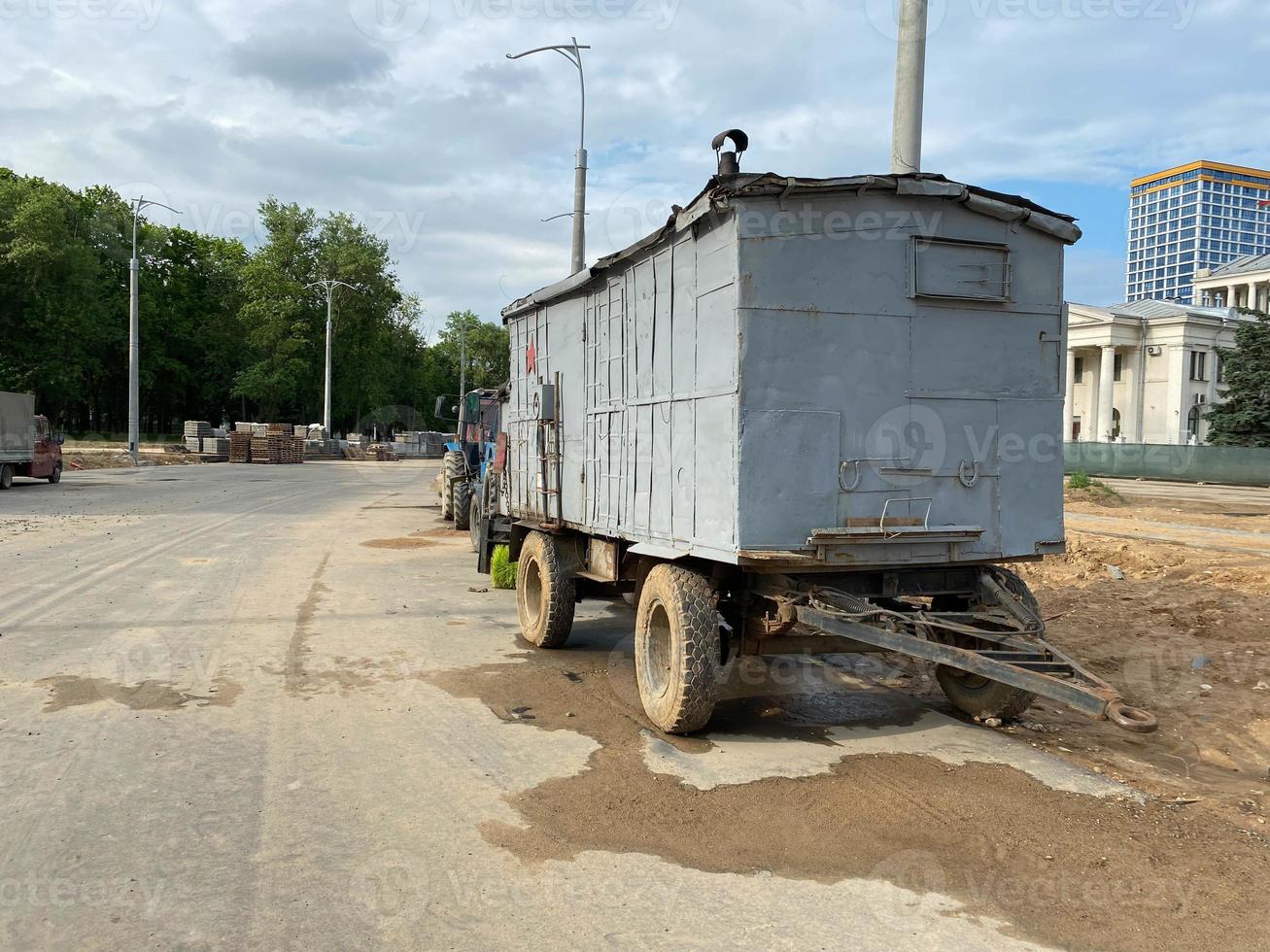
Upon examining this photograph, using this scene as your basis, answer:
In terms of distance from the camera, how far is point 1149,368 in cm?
7462

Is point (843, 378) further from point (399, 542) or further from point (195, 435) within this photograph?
point (195, 435)

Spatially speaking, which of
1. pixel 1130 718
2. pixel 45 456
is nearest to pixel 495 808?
pixel 1130 718

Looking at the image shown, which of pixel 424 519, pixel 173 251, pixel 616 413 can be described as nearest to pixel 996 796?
pixel 616 413

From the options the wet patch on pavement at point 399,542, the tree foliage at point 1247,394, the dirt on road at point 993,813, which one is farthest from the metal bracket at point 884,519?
the tree foliage at point 1247,394

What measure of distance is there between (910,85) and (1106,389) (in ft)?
242

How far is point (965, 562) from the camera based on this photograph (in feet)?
19.6

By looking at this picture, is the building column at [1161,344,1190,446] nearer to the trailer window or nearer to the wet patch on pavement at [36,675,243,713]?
the trailer window

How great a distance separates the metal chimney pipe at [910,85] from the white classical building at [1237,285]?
8523 centimetres

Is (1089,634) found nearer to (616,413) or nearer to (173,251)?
(616,413)

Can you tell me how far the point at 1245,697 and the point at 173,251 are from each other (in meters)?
78.6

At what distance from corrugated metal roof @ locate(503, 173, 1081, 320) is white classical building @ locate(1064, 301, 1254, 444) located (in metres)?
72.9

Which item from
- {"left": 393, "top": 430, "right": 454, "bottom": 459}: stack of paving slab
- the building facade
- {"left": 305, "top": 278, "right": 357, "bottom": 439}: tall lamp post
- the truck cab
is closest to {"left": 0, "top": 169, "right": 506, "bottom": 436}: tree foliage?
{"left": 305, "top": 278, "right": 357, "bottom": 439}: tall lamp post

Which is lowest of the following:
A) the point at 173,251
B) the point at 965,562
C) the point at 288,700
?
the point at 288,700

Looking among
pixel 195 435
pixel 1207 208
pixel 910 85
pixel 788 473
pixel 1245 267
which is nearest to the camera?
pixel 788 473
